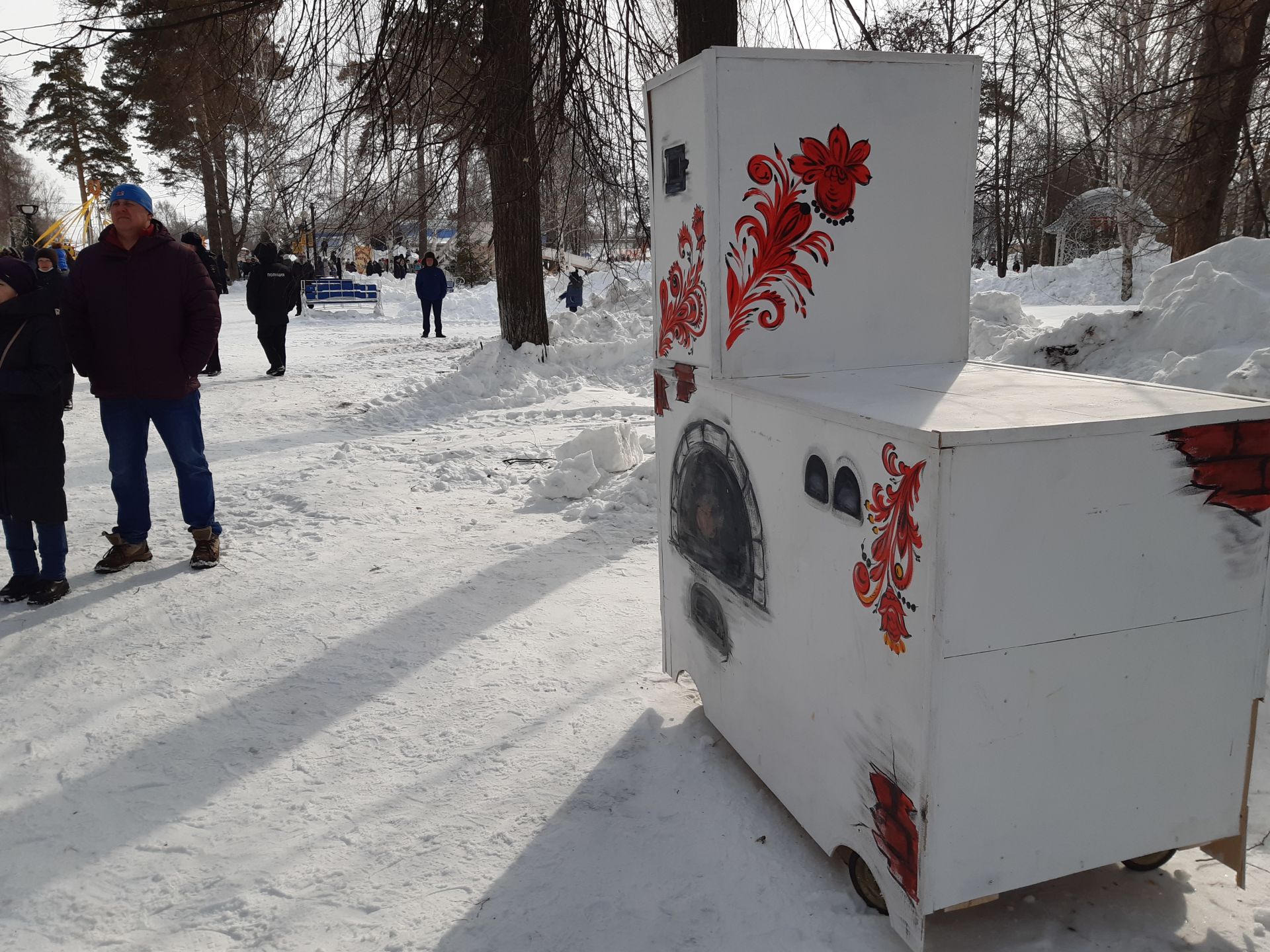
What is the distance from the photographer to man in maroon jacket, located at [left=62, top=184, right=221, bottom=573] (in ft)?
14.9

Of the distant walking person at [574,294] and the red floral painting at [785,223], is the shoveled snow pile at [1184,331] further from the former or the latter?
the distant walking person at [574,294]

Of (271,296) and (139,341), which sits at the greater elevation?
(271,296)

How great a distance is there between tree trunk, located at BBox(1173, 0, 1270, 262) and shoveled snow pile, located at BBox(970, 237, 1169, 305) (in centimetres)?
1795

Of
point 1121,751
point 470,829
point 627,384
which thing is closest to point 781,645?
point 1121,751

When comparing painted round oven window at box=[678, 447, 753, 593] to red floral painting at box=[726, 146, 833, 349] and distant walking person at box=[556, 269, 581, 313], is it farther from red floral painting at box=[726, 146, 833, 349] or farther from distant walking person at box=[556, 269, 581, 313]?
distant walking person at box=[556, 269, 581, 313]

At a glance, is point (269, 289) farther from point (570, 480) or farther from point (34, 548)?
point (34, 548)

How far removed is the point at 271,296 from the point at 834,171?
980cm

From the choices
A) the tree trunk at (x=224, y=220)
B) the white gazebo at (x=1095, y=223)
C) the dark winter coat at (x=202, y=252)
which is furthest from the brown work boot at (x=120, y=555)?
the tree trunk at (x=224, y=220)

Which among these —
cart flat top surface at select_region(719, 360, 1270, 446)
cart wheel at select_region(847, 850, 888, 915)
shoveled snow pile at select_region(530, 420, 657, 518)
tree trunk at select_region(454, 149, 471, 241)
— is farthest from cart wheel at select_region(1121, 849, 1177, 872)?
tree trunk at select_region(454, 149, 471, 241)

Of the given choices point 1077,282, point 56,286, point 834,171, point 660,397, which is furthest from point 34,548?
point 1077,282

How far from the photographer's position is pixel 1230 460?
2.01 m

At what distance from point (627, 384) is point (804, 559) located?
28.8 feet

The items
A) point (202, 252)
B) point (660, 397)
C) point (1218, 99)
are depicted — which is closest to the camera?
point (660, 397)

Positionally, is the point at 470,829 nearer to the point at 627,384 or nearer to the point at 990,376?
the point at 990,376
